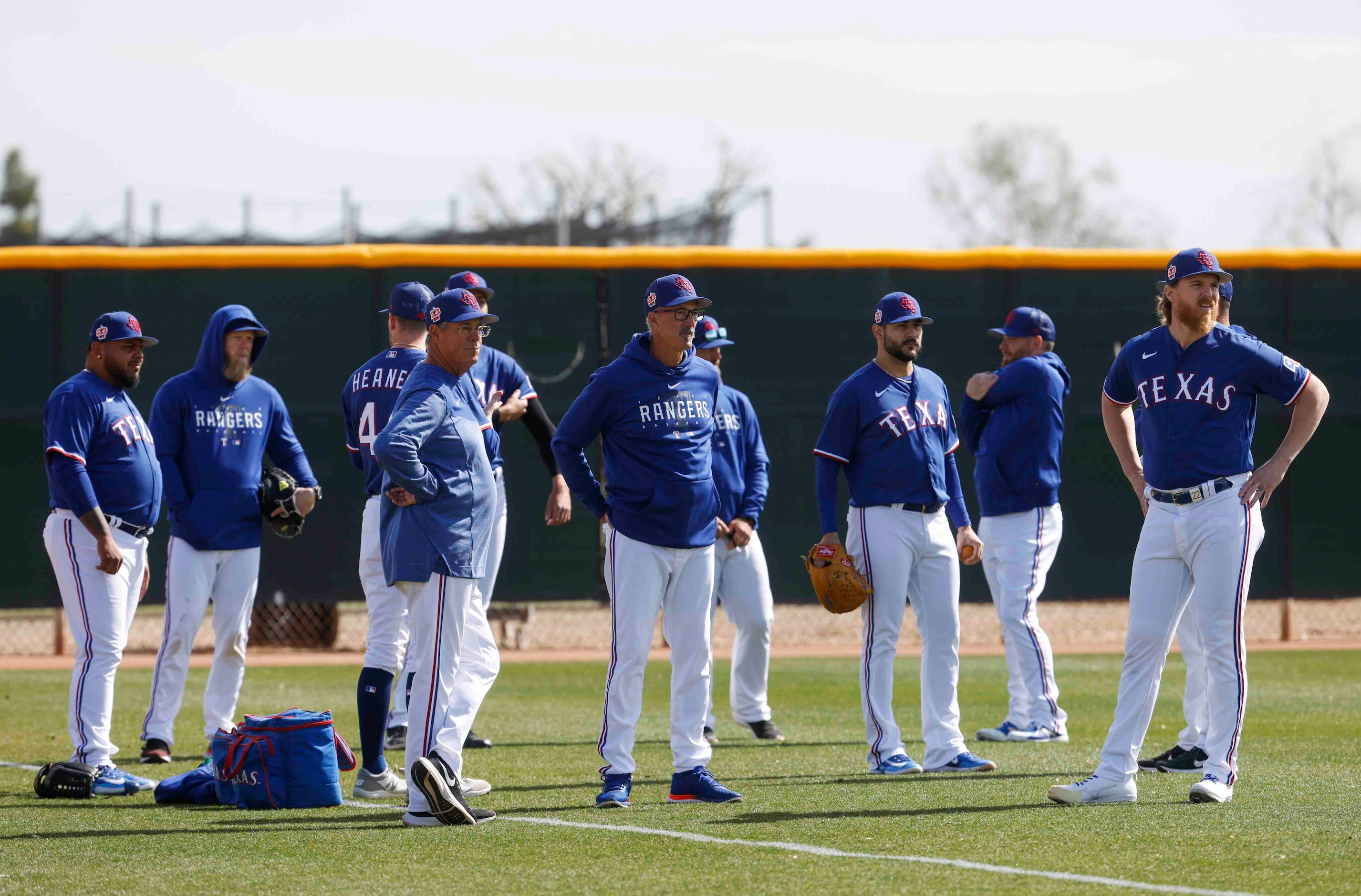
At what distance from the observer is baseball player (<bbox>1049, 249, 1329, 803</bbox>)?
6.32 metres

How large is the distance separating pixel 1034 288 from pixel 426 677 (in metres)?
10.3

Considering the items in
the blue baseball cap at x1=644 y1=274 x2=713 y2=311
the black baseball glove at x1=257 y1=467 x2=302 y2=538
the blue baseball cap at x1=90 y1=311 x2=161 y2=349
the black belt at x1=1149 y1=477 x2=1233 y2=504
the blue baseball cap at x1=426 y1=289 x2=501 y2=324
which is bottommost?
the black baseball glove at x1=257 y1=467 x2=302 y2=538

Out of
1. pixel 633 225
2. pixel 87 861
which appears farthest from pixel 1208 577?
pixel 633 225

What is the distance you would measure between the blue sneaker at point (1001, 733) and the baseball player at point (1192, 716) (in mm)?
967

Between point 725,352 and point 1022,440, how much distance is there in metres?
6.31

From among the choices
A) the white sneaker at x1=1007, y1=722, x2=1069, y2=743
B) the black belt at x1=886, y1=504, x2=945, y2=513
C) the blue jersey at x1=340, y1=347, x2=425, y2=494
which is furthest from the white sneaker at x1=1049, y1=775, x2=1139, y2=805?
the blue jersey at x1=340, y1=347, x2=425, y2=494

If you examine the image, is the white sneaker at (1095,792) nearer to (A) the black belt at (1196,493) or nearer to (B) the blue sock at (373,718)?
(A) the black belt at (1196,493)

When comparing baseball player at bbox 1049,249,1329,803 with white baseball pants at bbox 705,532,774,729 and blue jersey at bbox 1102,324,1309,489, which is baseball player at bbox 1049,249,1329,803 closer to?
blue jersey at bbox 1102,324,1309,489

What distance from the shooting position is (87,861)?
5484mm

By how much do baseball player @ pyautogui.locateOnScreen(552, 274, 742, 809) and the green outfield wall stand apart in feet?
25.9

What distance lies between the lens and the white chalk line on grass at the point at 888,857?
4680mm

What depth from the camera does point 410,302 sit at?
774 centimetres

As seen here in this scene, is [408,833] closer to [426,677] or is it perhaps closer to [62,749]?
[426,677]

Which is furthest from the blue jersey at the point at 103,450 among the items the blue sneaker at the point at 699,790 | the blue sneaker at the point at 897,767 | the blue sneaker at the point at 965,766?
the blue sneaker at the point at 965,766
